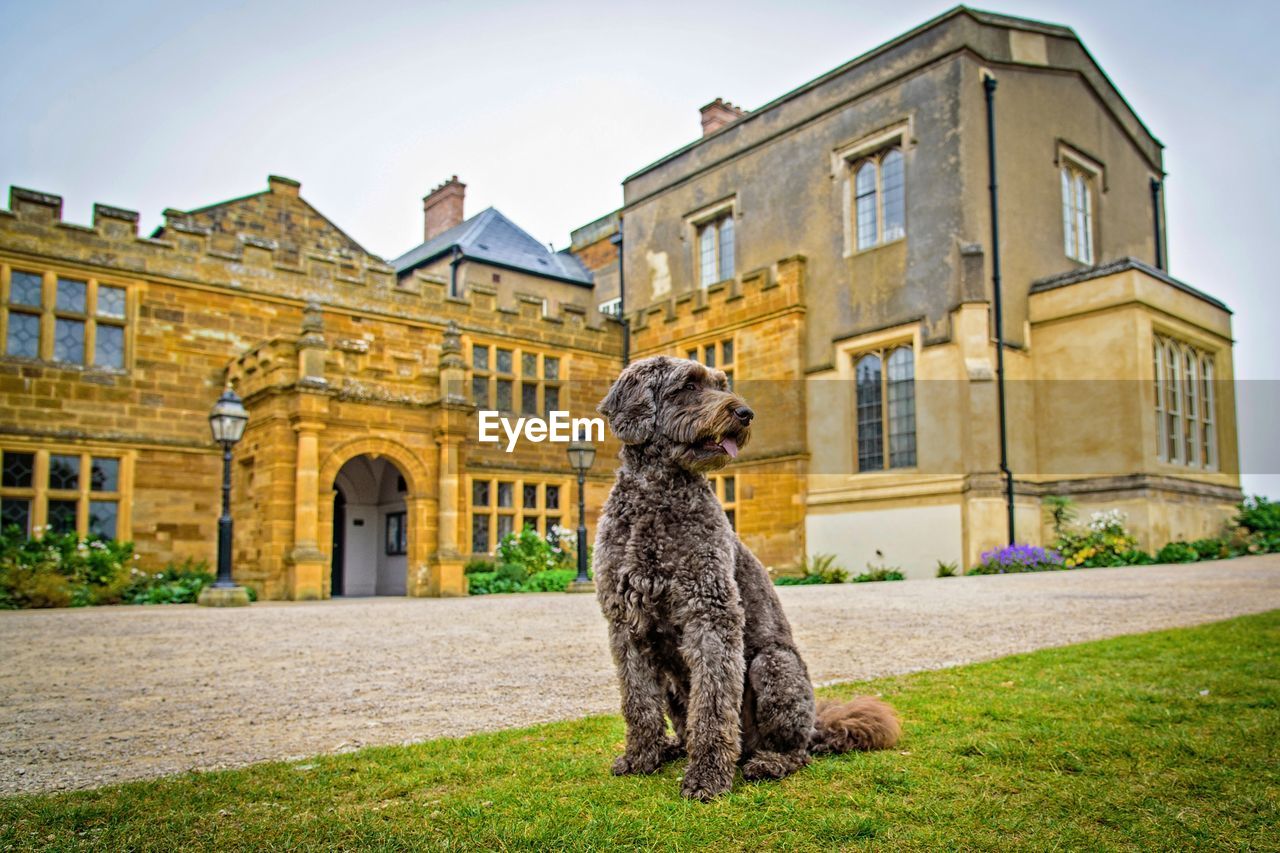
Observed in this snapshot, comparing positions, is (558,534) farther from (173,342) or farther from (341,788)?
(341,788)

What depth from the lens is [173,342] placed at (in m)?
17.1

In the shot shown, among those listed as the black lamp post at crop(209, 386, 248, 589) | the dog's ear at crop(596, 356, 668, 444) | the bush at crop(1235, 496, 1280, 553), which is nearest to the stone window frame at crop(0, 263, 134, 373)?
the black lamp post at crop(209, 386, 248, 589)

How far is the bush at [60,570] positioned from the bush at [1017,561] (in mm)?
13588

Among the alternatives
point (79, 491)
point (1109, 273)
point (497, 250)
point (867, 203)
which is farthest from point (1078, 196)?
point (79, 491)

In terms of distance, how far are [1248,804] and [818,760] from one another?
4.71 ft

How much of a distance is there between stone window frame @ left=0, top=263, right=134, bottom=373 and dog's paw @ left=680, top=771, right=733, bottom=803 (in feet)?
54.1

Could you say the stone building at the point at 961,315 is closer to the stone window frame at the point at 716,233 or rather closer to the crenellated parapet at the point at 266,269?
the stone window frame at the point at 716,233

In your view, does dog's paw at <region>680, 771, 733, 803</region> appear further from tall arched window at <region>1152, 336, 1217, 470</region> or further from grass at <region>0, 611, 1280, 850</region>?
tall arched window at <region>1152, 336, 1217, 470</region>

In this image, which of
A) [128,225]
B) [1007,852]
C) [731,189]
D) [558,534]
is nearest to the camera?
[1007,852]

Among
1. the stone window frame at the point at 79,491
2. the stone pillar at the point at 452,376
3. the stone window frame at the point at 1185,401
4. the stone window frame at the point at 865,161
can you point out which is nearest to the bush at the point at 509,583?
the stone pillar at the point at 452,376

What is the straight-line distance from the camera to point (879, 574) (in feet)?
54.4

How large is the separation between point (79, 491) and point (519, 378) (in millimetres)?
8927

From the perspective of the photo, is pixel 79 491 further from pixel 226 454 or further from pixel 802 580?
pixel 802 580

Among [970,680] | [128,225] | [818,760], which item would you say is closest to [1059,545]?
[970,680]
